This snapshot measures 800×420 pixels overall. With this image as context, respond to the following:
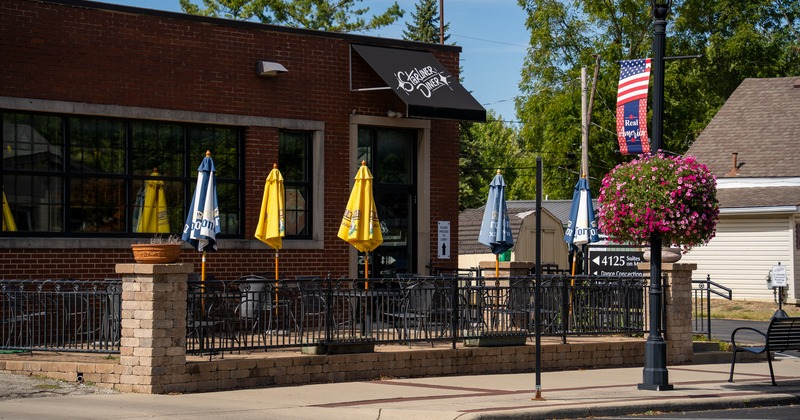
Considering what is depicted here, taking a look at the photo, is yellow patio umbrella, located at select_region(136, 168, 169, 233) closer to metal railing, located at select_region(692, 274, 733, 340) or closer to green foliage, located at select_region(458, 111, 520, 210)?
metal railing, located at select_region(692, 274, 733, 340)

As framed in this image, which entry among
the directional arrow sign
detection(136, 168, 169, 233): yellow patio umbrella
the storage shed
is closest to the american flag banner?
detection(136, 168, 169, 233): yellow patio umbrella

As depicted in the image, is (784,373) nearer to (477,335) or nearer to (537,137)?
(477,335)

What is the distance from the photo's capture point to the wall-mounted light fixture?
18.8 metres

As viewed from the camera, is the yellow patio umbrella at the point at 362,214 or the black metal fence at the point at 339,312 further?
the yellow patio umbrella at the point at 362,214

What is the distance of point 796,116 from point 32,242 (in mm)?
28905

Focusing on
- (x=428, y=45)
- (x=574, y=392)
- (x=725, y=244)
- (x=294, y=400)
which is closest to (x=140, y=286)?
(x=294, y=400)

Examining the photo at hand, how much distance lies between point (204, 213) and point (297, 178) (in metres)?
3.76

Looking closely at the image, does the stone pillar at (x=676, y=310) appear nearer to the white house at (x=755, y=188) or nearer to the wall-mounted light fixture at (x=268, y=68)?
the wall-mounted light fixture at (x=268, y=68)

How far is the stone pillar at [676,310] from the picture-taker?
58.1 feet

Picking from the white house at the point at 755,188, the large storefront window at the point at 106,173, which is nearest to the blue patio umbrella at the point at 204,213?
the large storefront window at the point at 106,173

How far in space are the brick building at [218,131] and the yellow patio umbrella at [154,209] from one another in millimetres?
87

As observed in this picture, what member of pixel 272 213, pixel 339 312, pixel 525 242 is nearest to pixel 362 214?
pixel 272 213

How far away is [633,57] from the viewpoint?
46656 mm

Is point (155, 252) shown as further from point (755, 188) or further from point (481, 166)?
point (481, 166)
